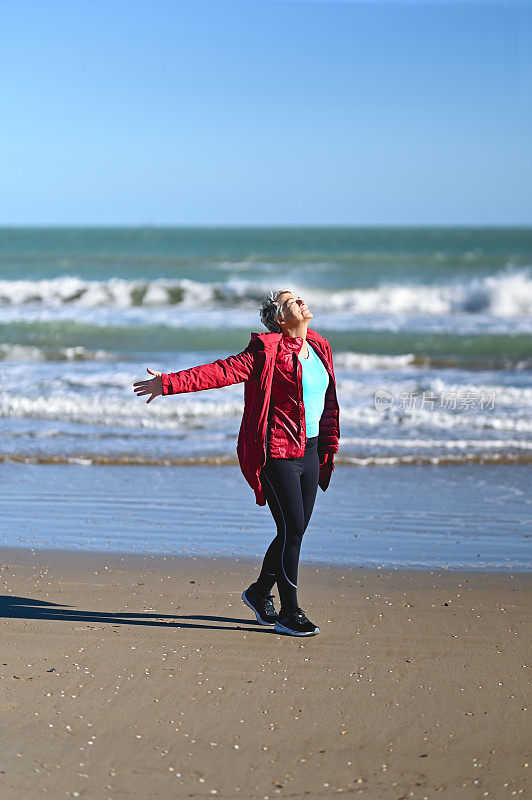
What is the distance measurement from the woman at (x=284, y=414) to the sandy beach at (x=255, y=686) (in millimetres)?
424

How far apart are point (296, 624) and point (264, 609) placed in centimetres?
22

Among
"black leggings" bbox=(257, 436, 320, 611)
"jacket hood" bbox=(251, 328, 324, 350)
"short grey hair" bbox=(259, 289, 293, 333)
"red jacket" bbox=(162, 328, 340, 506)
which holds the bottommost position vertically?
"black leggings" bbox=(257, 436, 320, 611)

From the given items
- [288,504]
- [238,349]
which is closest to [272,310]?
[288,504]

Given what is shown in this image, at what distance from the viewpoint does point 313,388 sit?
4.19 metres

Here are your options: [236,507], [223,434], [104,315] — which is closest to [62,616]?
[236,507]

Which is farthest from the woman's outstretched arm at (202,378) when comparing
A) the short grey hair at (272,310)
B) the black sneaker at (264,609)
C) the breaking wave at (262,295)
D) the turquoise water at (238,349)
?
the breaking wave at (262,295)

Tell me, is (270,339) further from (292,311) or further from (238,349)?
(238,349)

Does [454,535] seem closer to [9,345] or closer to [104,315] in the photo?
[9,345]

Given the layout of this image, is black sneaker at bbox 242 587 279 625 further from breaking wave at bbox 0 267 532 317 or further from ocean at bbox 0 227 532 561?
breaking wave at bbox 0 267 532 317

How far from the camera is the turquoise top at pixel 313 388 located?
418 cm

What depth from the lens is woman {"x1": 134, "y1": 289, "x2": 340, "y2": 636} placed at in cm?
406

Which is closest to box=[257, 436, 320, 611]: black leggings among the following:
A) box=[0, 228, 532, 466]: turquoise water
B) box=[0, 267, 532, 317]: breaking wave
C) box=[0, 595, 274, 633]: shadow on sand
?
box=[0, 595, 274, 633]: shadow on sand

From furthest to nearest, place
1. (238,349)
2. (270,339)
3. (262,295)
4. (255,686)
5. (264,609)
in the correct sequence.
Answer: (262,295) < (238,349) < (264,609) < (270,339) < (255,686)

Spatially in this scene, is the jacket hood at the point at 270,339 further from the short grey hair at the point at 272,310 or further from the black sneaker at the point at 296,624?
the black sneaker at the point at 296,624
